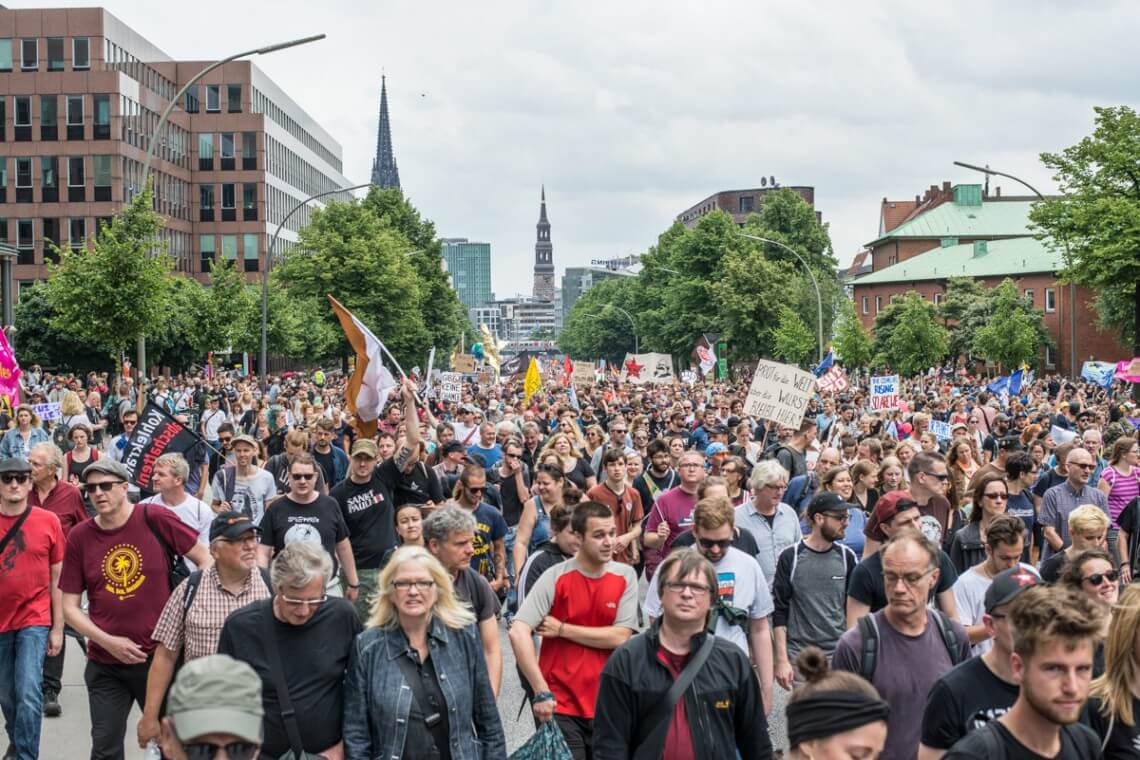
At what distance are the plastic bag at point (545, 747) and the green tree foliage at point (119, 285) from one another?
82.1 ft

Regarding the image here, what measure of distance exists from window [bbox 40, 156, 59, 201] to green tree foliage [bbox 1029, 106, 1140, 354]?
169ft

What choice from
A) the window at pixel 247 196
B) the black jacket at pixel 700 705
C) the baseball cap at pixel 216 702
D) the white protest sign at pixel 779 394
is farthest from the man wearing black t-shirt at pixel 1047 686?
the window at pixel 247 196

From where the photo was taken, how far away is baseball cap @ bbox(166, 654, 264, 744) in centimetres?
367

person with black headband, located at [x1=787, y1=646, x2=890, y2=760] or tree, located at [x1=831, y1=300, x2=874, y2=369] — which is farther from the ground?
tree, located at [x1=831, y1=300, x2=874, y2=369]

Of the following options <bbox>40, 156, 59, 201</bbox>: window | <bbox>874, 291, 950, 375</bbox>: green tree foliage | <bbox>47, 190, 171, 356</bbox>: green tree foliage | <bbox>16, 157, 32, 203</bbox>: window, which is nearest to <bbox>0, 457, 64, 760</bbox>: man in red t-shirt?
<bbox>47, 190, 171, 356</bbox>: green tree foliage

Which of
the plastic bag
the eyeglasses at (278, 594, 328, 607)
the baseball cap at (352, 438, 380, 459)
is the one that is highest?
the baseball cap at (352, 438, 380, 459)

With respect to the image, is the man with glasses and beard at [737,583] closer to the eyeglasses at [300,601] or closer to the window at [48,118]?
the eyeglasses at [300,601]

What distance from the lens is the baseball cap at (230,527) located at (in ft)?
20.7

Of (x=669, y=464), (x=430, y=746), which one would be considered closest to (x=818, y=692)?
(x=430, y=746)

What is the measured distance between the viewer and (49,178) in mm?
79875

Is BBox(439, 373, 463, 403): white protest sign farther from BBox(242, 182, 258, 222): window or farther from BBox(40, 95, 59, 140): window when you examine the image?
BBox(242, 182, 258, 222): window

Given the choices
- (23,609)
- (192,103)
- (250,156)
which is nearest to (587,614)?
(23,609)

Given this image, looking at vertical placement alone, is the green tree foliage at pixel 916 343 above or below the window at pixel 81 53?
below

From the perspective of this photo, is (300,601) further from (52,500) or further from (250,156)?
(250,156)
